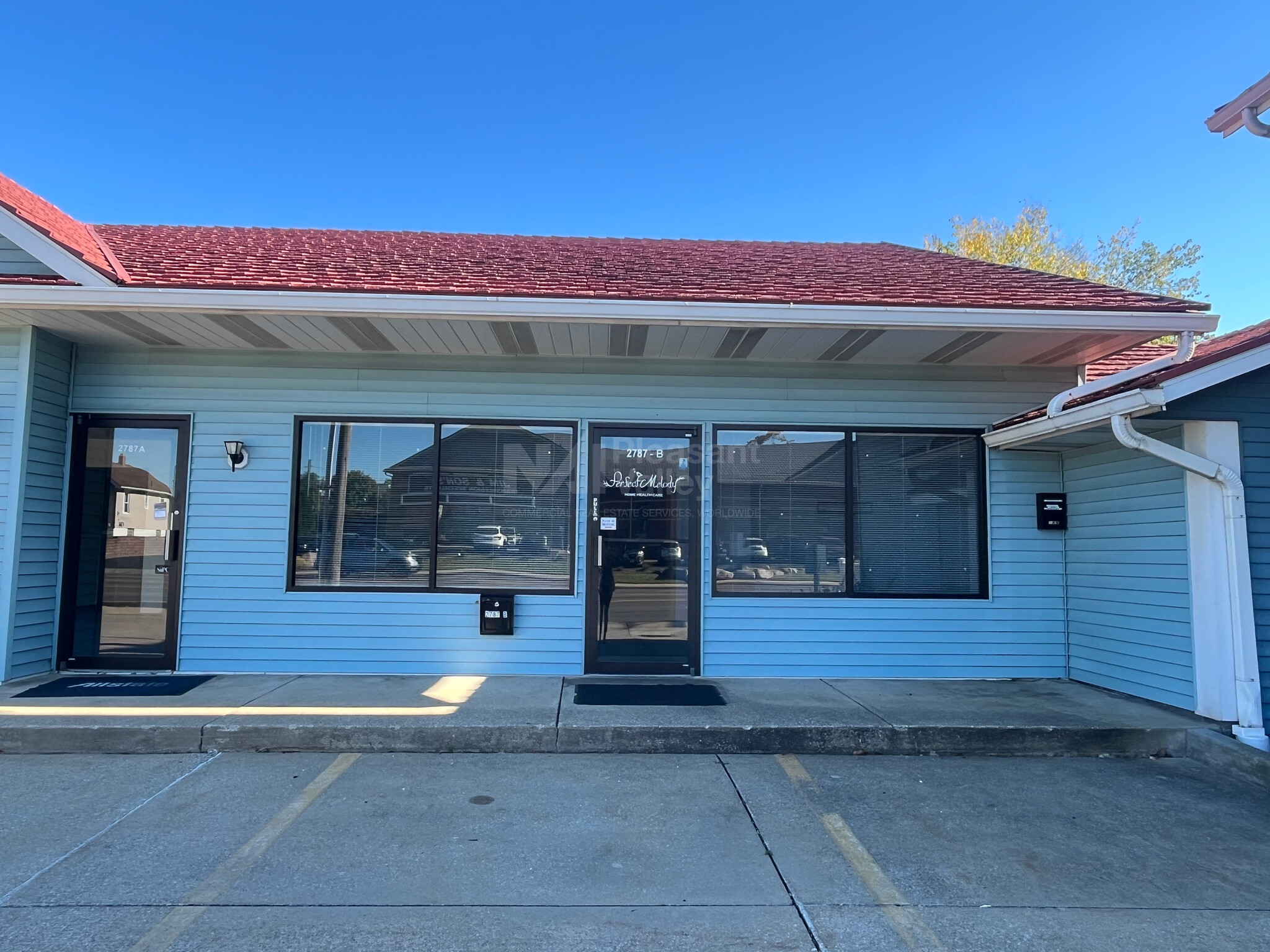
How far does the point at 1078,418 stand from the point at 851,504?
199 cm

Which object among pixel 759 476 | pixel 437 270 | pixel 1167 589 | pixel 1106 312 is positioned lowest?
pixel 1167 589

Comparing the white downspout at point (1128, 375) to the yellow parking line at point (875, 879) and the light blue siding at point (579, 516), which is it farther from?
the yellow parking line at point (875, 879)

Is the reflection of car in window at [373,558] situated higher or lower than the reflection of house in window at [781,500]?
lower

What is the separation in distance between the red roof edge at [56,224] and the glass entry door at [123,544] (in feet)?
4.85

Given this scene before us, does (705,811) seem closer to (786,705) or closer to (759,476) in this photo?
(786,705)

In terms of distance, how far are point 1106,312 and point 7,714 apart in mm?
8508

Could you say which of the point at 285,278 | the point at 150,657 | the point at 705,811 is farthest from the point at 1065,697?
the point at 150,657

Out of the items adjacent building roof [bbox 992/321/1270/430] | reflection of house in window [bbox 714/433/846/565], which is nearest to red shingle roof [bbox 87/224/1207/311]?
adjacent building roof [bbox 992/321/1270/430]

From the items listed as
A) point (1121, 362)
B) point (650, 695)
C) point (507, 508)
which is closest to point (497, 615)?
point (507, 508)

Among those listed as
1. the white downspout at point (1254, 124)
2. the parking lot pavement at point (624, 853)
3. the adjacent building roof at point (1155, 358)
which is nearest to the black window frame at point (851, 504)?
the adjacent building roof at point (1155, 358)

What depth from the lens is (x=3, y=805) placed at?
406 centimetres

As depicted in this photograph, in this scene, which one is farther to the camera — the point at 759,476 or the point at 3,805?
the point at 759,476

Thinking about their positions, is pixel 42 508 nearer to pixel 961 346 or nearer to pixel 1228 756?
pixel 961 346

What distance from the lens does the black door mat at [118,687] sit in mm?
5715
